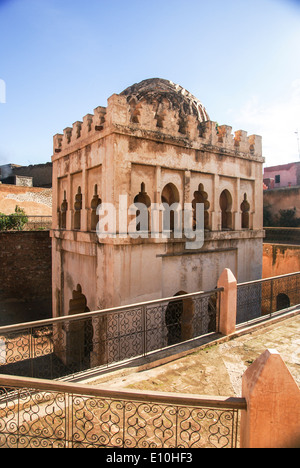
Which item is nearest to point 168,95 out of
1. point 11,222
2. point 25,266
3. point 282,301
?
point 282,301

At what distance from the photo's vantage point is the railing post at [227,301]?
6875mm

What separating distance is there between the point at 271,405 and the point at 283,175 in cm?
3613

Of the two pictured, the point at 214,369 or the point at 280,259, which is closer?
the point at 214,369

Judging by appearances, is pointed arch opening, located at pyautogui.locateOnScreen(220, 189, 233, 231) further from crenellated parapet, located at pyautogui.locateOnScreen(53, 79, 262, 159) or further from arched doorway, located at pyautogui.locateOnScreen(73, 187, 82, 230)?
arched doorway, located at pyautogui.locateOnScreen(73, 187, 82, 230)

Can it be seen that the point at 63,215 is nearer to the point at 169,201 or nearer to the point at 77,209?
the point at 77,209

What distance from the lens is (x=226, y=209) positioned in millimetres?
10672

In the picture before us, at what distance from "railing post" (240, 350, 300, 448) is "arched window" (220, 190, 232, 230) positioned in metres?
7.84

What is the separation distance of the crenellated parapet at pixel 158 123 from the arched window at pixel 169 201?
1.36 meters

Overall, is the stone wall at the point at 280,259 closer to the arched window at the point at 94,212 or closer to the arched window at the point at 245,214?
the arched window at the point at 245,214

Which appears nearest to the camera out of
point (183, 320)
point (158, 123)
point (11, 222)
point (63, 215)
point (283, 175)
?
point (158, 123)

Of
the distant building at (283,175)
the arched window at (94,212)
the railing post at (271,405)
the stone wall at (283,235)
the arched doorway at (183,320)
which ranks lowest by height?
the arched doorway at (183,320)

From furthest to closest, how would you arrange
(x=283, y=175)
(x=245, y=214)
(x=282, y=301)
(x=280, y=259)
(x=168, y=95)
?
(x=283, y=175) → (x=280, y=259) → (x=282, y=301) → (x=245, y=214) → (x=168, y=95)


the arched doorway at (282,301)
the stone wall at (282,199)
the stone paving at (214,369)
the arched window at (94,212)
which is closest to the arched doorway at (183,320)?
the stone paving at (214,369)
